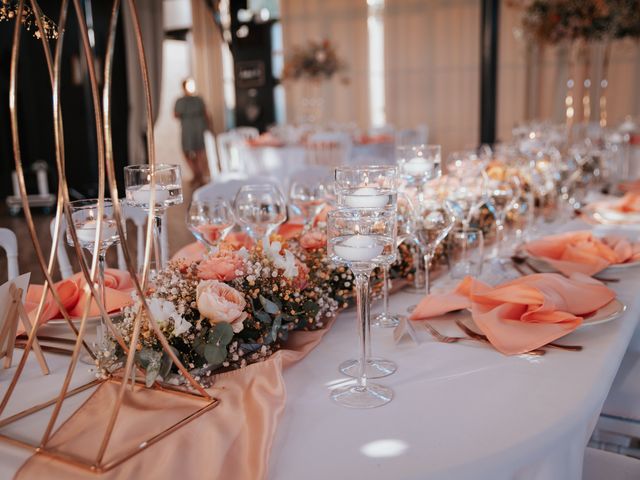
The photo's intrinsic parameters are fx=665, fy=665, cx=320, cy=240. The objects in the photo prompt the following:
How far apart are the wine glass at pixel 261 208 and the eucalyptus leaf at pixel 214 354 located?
2.44 ft

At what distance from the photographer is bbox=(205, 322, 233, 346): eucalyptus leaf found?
1237 millimetres

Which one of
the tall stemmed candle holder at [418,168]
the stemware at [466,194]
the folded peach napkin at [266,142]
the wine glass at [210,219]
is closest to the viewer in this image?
the wine glass at [210,219]

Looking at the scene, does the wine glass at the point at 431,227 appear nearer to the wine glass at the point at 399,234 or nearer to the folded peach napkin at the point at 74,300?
the wine glass at the point at 399,234

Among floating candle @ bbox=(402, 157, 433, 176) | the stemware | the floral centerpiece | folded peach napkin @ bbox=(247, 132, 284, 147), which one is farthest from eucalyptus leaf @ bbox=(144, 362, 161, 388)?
folded peach napkin @ bbox=(247, 132, 284, 147)

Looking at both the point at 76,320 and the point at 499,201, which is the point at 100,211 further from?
the point at 499,201

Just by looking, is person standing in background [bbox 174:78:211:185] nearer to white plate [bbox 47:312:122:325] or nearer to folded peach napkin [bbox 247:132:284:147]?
folded peach napkin [bbox 247:132:284:147]

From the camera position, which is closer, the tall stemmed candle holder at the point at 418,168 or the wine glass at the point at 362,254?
the wine glass at the point at 362,254

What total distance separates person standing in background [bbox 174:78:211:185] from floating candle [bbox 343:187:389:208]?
28.8 ft

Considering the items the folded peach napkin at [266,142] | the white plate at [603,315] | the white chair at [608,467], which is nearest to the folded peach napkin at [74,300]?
the white plate at [603,315]

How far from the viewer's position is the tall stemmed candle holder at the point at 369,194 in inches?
52.5

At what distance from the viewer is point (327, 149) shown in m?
7.04

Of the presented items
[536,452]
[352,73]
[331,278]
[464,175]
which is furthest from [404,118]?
[536,452]

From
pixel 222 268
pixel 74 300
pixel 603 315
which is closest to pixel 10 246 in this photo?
pixel 74 300

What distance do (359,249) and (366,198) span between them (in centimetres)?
49
